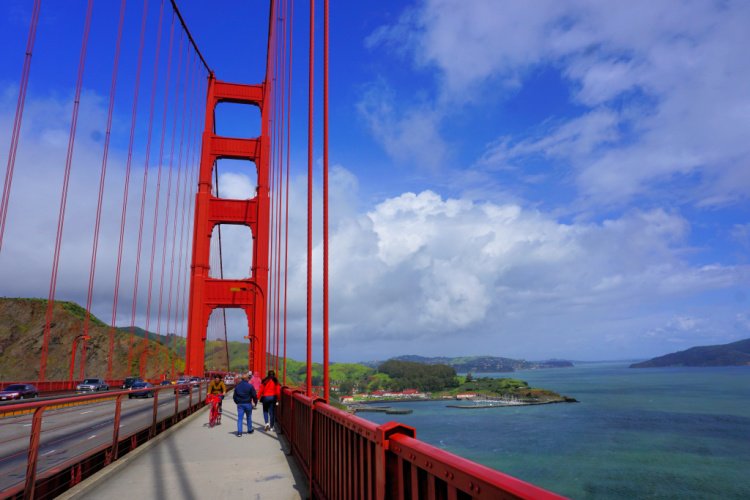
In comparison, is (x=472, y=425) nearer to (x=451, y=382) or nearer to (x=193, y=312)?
(x=193, y=312)

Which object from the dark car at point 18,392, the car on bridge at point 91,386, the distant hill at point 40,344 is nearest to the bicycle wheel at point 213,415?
the dark car at point 18,392

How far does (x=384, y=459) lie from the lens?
3.11 meters

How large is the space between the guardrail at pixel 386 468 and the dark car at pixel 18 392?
23.7 meters

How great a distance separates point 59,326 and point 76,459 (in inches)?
2659

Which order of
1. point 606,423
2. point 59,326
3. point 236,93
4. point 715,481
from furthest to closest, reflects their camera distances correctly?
1. point 606,423
2. point 59,326
3. point 715,481
4. point 236,93

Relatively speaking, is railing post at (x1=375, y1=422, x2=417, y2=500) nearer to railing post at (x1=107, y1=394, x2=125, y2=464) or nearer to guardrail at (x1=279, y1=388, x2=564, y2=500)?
guardrail at (x1=279, y1=388, x2=564, y2=500)

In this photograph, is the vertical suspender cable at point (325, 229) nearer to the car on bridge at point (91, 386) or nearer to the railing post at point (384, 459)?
the railing post at point (384, 459)

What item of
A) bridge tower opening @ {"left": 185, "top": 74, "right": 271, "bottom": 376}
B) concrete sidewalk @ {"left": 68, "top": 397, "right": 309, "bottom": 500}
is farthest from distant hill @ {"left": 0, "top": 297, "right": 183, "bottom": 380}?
concrete sidewalk @ {"left": 68, "top": 397, "right": 309, "bottom": 500}

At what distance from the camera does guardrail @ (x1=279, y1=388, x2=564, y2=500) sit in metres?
1.95

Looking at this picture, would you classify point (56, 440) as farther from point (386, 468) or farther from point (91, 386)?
point (91, 386)

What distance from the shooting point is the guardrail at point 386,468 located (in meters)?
1.95

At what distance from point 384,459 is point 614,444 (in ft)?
279

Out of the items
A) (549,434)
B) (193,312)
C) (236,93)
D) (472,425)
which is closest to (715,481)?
(549,434)

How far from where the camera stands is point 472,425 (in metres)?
97.4
